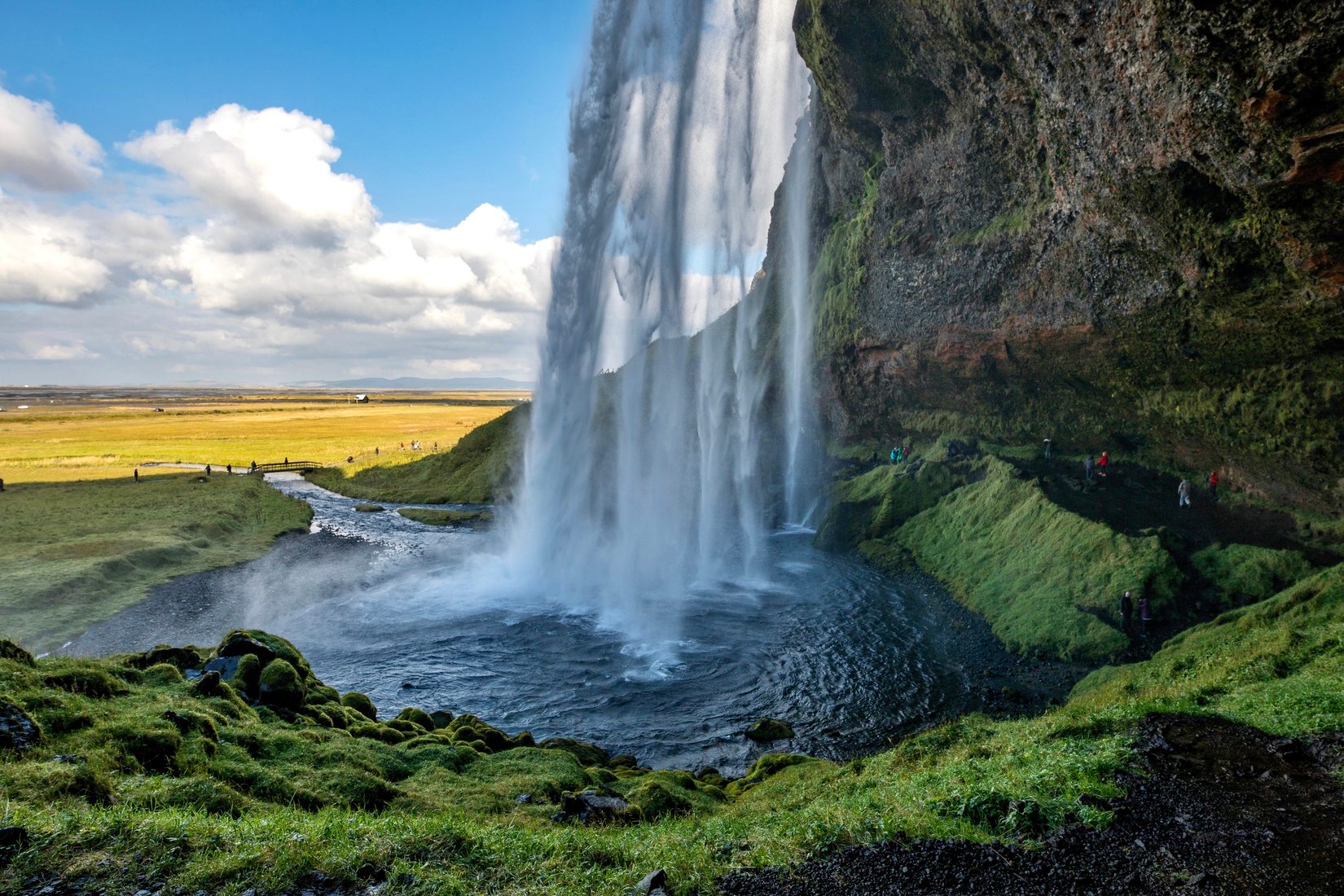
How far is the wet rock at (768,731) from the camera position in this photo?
60.3 ft

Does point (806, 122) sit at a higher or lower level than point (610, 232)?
higher

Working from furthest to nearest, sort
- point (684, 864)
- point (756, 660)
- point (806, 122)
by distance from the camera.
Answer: point (806, 122) → point (756, 660) → point (684, 864)

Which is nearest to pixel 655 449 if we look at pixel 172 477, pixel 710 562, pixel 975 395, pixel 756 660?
pixel 710 562

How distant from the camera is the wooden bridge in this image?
243 ft

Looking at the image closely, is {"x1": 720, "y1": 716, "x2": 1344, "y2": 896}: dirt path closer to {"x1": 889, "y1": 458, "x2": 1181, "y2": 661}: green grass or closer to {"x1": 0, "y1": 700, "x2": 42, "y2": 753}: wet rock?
{"x1": 0, "y1": 700, "x2": 42, "y2": 753}: wet rock

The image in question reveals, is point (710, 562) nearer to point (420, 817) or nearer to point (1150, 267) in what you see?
point (1150, 267)

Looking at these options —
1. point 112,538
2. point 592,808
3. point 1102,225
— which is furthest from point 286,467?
point 1102,225

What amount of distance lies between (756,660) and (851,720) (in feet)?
15.9

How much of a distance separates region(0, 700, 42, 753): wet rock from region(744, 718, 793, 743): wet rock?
14.9m

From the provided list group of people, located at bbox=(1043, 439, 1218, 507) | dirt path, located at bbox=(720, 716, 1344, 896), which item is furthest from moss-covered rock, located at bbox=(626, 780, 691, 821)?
group of people, located at bbox=(1043, 439, 1218, 507)

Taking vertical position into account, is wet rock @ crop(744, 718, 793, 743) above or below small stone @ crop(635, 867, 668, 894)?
below

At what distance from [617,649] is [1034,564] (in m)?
16.9

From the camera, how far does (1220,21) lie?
15.3 meters

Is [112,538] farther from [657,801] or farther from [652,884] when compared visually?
[652,884]
